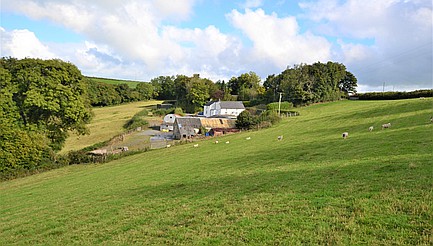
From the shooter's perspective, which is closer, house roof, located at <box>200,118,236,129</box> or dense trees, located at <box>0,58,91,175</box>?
dense trees, located at <box>0,58,91,175</box>

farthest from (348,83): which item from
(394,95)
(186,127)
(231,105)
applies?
(186,127)

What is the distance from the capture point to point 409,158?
14.2 m

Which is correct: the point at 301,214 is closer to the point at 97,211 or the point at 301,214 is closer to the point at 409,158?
the point at 409,158

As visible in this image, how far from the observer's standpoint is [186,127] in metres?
63.5

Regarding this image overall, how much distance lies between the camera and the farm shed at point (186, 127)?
61.2 m

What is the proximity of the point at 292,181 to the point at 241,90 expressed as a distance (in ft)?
366

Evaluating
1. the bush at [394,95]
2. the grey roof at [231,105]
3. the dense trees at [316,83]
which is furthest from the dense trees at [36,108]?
the bush at [394,95]

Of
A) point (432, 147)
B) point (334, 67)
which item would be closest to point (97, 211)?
point (432, 147)

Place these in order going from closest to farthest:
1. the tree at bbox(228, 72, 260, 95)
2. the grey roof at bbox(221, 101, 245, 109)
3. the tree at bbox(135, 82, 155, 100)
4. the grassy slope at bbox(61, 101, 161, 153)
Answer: the grassy slope at bbox(61, 101, 161, 153), the grey roof at bbox(221, 101, 245, 109), the tree at bbox(228, 72, 260, 95), the tree at bbox(135, 82, 155, 100)

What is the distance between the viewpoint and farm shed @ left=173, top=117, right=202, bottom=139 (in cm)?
6125

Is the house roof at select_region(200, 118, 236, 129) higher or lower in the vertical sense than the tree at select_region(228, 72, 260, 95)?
lower

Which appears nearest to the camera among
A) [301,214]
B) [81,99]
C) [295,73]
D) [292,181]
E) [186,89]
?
[301,214]

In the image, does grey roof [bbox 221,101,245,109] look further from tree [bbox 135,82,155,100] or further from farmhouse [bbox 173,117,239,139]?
tree [bbox 135,82,155,100]

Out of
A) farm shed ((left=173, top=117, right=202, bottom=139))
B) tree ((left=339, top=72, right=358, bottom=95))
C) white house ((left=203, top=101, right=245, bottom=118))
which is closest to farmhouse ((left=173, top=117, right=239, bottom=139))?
farm shed ((left=173, top=117, right=202, bottom=139))
